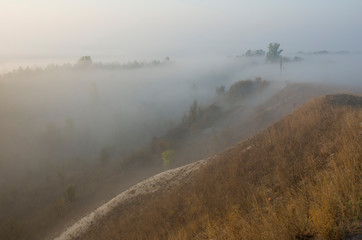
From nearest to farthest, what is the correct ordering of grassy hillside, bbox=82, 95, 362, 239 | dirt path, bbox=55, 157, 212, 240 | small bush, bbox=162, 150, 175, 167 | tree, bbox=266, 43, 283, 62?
grassy hillside, bbox=82, 95, 362, 239 → dirt path, bbox=55, 157, 212, 240 → small bush, bbox=162, 150, 175, 167 → tree, bbox=266, 43, 283, 62

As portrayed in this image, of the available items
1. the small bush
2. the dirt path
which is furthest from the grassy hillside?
the small bush

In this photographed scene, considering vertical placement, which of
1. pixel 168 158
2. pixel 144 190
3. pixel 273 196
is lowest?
pixel 168 158

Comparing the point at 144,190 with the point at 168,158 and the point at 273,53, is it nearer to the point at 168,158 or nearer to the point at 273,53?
the point at 168,158

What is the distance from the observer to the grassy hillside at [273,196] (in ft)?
14.2

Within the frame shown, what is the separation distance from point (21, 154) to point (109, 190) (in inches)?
2070

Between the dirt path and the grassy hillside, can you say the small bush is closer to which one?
the dirt path

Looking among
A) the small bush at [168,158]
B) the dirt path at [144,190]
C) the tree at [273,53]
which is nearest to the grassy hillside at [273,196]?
the dirt path at [144,190]

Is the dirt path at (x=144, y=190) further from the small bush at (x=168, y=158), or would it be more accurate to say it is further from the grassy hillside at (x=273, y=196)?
the small bush at (x=168, y=158)

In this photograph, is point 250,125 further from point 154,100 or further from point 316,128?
point 154,100

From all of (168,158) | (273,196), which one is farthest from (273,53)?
(273,196)

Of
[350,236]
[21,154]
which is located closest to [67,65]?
[21,154]

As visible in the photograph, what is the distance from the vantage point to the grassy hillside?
432 cm

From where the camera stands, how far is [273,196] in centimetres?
766

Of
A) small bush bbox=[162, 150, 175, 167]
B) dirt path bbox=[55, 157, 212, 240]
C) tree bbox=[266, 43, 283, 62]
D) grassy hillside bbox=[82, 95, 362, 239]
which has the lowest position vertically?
small bush bbox=[162, 150, 175, 167]
